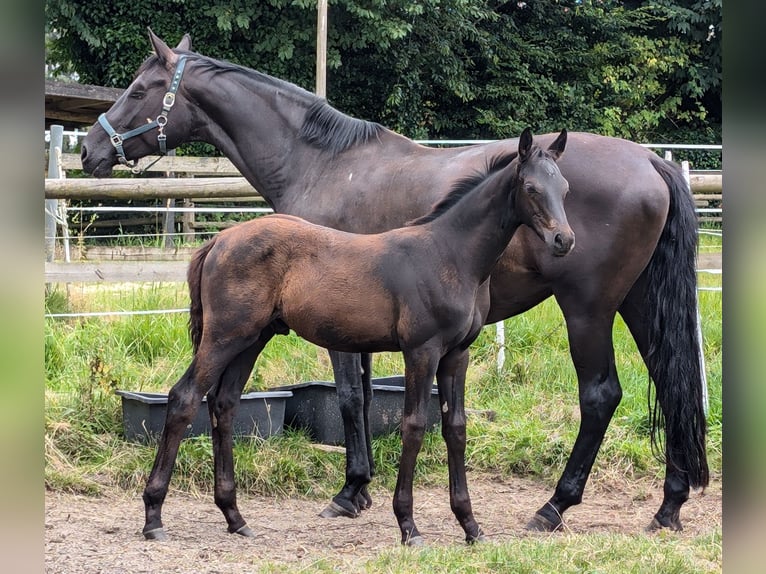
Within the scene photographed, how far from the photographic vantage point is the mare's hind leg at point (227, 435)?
4195 millimetres

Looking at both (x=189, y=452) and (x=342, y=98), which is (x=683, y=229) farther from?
(x=342, y=98)

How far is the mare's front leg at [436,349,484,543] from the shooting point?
412 cm

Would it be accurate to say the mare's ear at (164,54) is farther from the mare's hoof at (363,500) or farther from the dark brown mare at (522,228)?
the mare's hoof at (363,500)

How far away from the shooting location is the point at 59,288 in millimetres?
7477

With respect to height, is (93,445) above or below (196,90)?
below

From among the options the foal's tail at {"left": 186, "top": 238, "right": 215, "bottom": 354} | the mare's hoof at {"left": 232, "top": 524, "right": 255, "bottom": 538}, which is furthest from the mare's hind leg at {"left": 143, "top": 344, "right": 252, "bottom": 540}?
the mare's hoof at {"left": 232, "top": 524, "right": 255, "bottom": 538}

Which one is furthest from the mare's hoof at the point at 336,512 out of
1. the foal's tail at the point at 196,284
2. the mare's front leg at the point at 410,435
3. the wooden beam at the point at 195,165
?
the wooden beam at the point at 195,165

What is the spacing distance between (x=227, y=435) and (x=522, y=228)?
1856mm

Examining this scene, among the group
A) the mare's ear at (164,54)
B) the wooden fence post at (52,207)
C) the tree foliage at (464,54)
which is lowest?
the wooden fence post at (52,207)

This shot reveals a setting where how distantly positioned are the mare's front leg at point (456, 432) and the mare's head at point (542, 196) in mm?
788

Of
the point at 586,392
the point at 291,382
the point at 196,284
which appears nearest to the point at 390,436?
the point at 291,382

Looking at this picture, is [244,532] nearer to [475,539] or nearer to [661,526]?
[475,539]
